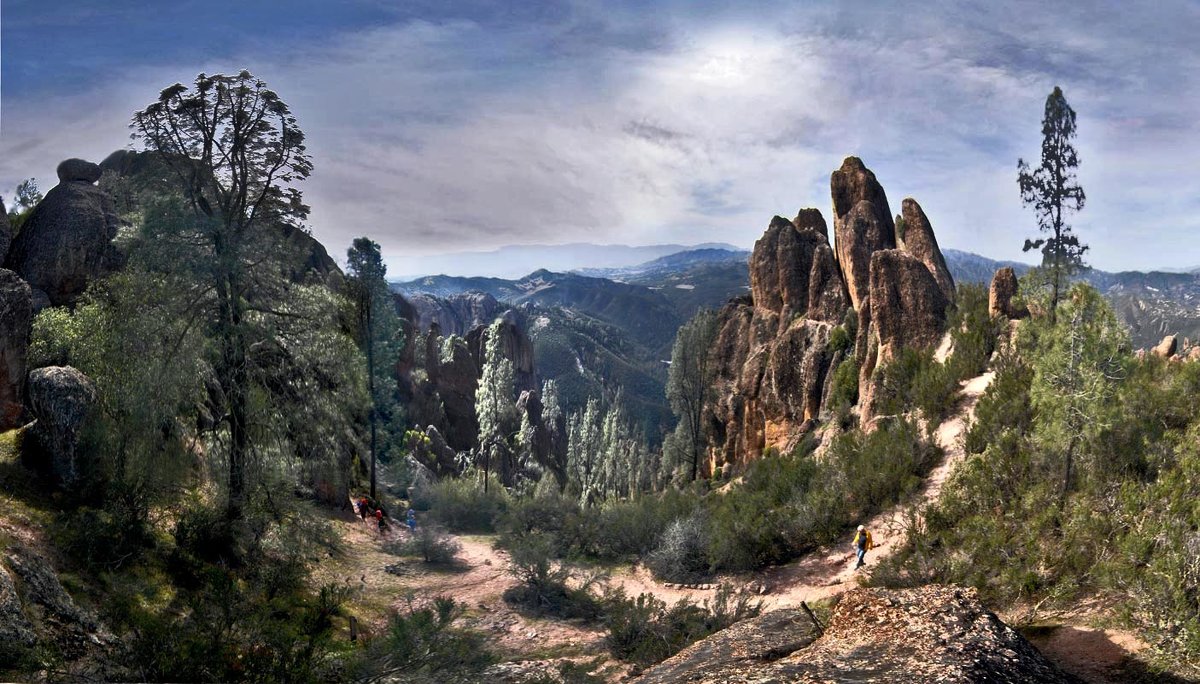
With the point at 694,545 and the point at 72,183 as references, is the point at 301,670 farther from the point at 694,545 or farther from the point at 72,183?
the point at 72,183

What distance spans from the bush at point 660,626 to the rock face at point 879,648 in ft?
10.8

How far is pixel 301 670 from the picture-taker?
673 cm

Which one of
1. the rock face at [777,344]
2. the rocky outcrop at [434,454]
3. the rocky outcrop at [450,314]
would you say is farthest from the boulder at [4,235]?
the rocky outcrop at [450,314]

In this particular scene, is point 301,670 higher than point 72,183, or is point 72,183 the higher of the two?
point 72,183

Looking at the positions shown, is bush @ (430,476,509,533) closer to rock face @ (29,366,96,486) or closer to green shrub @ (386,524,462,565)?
green shrub @ (386,524,462,565)

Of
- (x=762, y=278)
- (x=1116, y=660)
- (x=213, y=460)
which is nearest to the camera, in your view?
(x=1116, y=660)

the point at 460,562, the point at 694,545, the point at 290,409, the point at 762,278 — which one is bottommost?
the point at 460,562

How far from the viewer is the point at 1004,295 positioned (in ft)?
78.0

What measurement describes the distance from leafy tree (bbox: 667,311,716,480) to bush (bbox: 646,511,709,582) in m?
21.7

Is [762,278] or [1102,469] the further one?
[762,278]

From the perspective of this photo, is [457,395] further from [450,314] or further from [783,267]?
[450,314]

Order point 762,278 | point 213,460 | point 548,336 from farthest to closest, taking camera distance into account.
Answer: point 548,336, point 762,278, point 213,460

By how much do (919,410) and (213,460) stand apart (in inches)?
782

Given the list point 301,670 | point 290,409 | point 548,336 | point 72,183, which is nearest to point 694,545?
point 290,409
